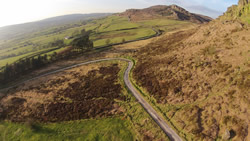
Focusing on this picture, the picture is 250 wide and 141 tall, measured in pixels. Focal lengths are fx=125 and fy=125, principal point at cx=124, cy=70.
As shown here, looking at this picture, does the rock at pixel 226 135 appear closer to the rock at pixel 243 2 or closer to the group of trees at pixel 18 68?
the rock at pixel 243 2

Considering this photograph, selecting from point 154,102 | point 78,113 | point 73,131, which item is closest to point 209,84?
point 154,102

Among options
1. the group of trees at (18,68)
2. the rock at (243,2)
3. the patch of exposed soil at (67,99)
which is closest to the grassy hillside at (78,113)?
the patch of exposed soil at (67,99)

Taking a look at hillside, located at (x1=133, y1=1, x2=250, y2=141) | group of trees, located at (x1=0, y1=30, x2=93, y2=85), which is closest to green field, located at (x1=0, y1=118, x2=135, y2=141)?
hillside, located at (x1=133, y1=1, x2=250, y2=141)

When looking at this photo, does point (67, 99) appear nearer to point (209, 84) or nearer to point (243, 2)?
point (209, 84)

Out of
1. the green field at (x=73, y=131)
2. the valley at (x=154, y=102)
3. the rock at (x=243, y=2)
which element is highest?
the rock at (x=243, y=2)

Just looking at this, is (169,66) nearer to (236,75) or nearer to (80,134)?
(236,75)

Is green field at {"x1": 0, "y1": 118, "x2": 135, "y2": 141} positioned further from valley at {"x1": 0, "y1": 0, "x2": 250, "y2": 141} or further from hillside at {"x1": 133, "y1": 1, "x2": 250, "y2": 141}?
hillside at {"x1": 133, "y1": 1, "x2": 250, "y2": 141}

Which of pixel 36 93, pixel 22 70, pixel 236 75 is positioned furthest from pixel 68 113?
pixel 22 70
